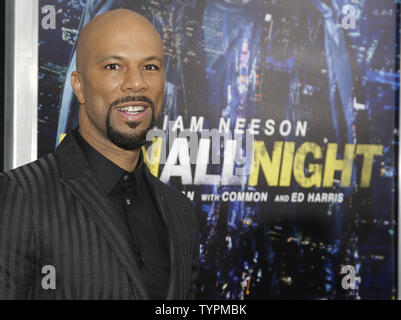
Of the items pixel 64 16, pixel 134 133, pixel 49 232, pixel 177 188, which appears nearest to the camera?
pixel 49 232

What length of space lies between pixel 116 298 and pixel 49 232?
10.2 inches

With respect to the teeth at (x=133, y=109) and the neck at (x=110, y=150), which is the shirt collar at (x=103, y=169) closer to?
the neck at (x=110, y=150)

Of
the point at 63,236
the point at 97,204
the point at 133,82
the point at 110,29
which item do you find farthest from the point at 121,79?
the point at 63,236

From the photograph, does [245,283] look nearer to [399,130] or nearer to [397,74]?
[399,130]

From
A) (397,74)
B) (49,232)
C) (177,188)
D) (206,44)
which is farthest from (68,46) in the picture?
(397,74)

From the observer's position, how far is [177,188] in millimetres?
2197

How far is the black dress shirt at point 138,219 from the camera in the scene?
161 cm

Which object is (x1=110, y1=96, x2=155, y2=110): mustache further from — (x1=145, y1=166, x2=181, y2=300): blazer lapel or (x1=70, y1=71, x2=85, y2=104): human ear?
(x1=145, y1=166, x2=181, y2=300): blazer lapel

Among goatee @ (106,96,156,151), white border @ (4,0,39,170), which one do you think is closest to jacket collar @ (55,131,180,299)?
goatee @ (106,96,156,151)

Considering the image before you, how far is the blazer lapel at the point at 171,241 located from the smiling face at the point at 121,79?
0.20 m

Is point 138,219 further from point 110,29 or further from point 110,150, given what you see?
point 110,29

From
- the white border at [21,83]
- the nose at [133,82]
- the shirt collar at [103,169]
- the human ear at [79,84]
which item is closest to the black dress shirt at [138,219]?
the shirt collar at [103,169]

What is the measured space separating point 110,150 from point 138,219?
0.23 meters

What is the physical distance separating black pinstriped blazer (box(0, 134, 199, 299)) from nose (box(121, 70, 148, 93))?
24cm
